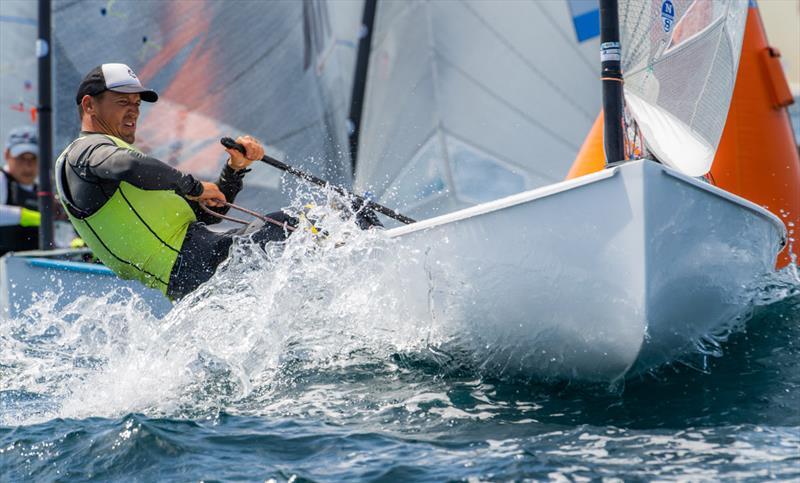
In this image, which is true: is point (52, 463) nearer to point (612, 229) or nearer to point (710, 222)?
point (612, 229)

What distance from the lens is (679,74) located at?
3191 mm

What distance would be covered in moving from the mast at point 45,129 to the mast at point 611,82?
4147 mm

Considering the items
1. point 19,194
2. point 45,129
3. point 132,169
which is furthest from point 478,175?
point 132,169

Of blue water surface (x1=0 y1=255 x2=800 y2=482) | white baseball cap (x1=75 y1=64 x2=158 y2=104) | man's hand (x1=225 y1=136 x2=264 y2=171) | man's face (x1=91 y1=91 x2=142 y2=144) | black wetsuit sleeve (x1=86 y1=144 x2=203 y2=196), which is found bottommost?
blue water surface (x1=0 y1=255 x2=800 y2=482)

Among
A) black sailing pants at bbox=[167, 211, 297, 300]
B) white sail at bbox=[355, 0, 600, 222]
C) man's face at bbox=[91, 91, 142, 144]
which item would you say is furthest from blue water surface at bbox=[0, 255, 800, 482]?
white sail at bbox=[355, 0, 600, 222]

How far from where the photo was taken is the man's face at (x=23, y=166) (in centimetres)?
670

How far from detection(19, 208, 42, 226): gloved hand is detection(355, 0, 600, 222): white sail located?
213cm

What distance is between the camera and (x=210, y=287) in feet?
9.37

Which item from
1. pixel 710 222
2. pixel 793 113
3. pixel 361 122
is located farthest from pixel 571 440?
pixel 793 113

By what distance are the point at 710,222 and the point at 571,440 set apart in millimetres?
725

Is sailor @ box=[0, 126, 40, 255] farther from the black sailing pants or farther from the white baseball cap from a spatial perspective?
the black sailing pants

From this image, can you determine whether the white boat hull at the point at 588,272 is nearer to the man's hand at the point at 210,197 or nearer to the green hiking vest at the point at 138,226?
the man's hand at the point at 210,197

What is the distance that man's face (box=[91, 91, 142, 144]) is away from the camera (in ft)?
9.86

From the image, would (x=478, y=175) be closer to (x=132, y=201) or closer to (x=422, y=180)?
(x=422, y=180)
